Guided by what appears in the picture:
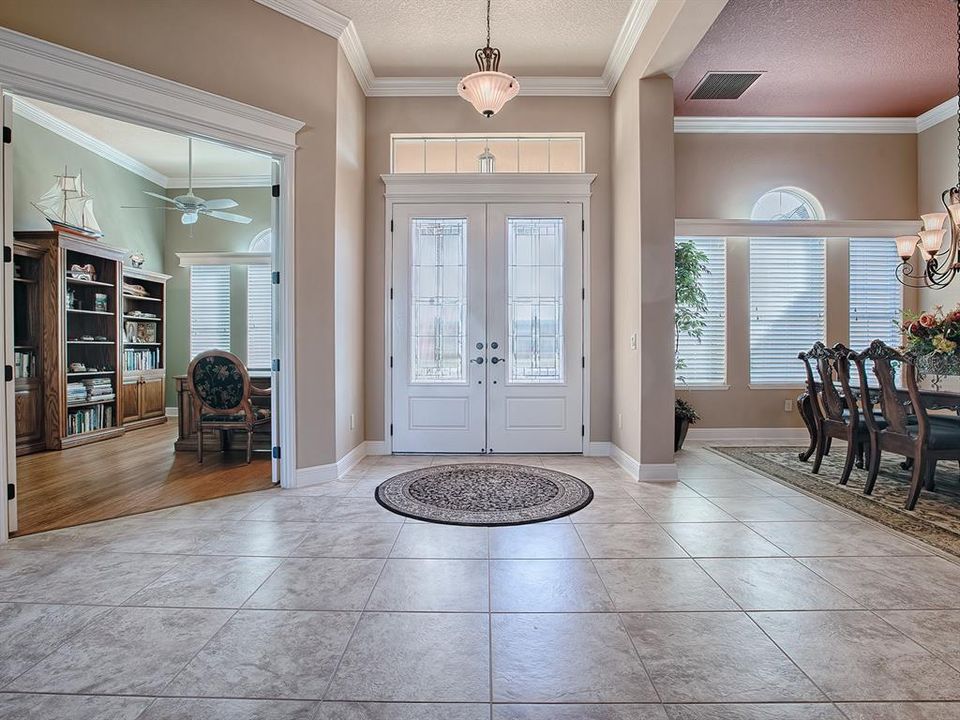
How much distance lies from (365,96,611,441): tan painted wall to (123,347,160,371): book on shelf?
12.4ft

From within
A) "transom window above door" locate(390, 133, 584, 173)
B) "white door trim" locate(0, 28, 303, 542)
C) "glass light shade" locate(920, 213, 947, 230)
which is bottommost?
"glass light shade" locate(920, 213, 947, 230)

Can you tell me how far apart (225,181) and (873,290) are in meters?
8.85

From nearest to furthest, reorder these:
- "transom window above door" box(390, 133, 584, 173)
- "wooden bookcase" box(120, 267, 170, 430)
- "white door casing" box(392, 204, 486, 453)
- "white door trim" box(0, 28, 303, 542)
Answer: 1. "white door trim" box(0, 28, 303, 542)
2. "white door casing" box(392, 204, 486, 453)
3. "transom window above door" box(390, 133, 584, 173)
4. "wooden bookcase" box(120, 267, 170, 430)

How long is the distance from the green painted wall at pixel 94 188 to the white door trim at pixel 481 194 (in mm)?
3900

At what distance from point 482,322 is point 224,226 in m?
5.04

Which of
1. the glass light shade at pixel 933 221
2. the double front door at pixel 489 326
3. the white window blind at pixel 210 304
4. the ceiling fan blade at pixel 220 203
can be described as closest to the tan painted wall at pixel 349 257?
the double front door at pixel 489 326

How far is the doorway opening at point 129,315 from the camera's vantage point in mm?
4051

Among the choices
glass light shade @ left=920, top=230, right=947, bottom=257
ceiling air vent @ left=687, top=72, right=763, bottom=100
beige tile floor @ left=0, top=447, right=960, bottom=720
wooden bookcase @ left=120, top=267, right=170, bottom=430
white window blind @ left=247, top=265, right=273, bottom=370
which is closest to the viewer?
beige tile floor @ left=0, top=447, right=960, bottom=720

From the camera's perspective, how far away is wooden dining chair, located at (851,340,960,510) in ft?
10.7

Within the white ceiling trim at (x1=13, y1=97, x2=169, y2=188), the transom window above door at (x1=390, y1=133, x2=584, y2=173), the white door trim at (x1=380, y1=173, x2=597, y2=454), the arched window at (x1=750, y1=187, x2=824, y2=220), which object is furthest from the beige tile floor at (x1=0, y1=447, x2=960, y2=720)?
the white ceiling trim at (x1=13, y1=97, x2=169, y2=188)

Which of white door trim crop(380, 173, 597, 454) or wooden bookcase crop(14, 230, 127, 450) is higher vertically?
white door trim crop(380, 173, 597, 454)

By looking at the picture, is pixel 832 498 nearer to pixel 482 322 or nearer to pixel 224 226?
pixel 482 322

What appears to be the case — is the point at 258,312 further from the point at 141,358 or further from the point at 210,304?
the point at 141,358

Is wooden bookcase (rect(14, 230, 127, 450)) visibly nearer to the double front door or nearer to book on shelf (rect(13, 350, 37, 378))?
book on shelf (rect(13, 350, 37, 378))
